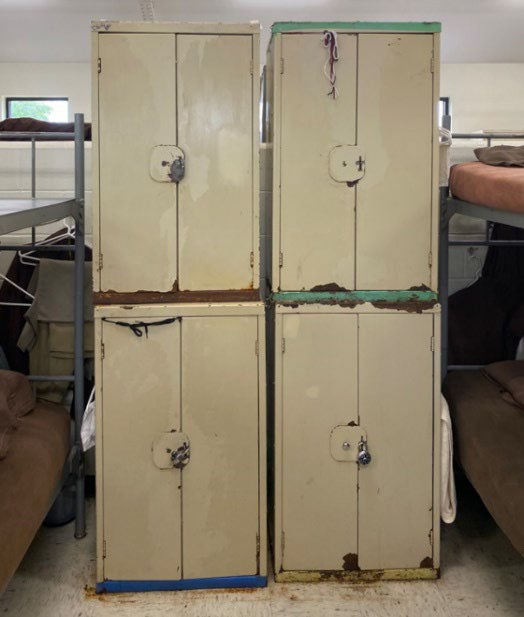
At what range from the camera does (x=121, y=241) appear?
2227mm

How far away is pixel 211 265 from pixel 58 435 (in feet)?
2.78

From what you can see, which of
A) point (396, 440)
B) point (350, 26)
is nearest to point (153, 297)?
point (396, 440)

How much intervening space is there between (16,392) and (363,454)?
1261 mm

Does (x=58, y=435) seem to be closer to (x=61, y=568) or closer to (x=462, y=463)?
(x=61, y=568)

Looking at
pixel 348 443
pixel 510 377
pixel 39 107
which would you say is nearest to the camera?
pixel 348 443

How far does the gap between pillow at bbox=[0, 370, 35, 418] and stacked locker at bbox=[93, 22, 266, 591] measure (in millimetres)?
364

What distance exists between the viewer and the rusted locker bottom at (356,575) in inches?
91.1

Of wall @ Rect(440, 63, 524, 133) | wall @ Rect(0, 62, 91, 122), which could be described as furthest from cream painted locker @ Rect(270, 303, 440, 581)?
wall @ Rect(0, 62, 91, 122)

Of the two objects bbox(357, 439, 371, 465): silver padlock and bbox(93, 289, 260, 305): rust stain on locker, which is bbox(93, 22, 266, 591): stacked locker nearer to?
bbox(93, 289, 260, 305): rust stain on locker

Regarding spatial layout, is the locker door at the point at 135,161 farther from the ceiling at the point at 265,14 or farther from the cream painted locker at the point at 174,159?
the ceiling at the point at 265,14

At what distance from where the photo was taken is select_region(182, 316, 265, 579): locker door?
88.4 inches

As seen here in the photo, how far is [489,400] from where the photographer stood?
2.50 meters

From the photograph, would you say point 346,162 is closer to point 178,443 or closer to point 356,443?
point 356,443

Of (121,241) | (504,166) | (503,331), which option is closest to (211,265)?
(121,241)
